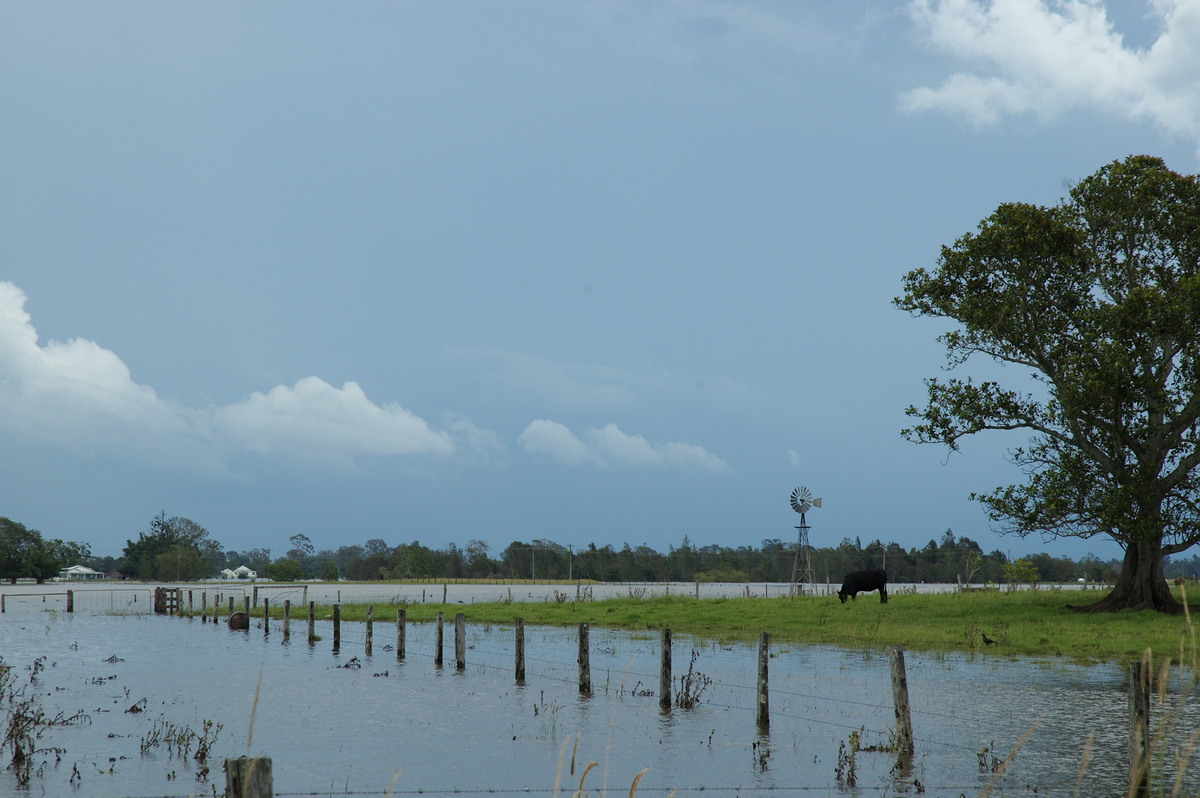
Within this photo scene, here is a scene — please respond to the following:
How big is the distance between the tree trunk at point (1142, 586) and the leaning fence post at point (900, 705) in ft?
92.5

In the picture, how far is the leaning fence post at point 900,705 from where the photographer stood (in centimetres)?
1778

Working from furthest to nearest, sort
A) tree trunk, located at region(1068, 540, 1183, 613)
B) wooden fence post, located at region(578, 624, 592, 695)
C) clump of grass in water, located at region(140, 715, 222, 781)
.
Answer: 1. tree trunk, located at region(1068, 540, 1183, 613)
2. wooden fence post, located at region(578, 624, 592, 695)
3. clump of grass in water, located at region(140, 715, 222, 781)

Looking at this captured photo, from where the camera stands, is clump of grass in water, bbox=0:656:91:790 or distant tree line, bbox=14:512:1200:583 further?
distant tree line, bbox=14:512:1200:583

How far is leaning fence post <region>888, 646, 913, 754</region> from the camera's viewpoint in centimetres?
1778

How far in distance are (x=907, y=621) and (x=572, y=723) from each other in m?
26.9

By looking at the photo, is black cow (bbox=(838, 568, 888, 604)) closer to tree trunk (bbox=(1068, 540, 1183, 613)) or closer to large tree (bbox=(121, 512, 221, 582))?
tree trunk (bbox=(1068, 540, 1183, 613))

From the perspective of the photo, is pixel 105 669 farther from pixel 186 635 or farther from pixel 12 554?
pixel 12 554

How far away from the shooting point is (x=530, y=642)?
4366 cm

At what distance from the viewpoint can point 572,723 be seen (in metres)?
22.2

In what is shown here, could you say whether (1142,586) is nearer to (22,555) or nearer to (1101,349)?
(1101,349)

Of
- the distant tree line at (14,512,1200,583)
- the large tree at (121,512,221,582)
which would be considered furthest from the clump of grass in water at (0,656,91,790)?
the large tree at (121,512,221,582)

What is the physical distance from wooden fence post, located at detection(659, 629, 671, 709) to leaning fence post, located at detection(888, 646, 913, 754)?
6761 mm

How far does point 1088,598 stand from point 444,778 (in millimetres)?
40209

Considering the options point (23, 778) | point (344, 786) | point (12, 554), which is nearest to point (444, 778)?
point (344, 786)
